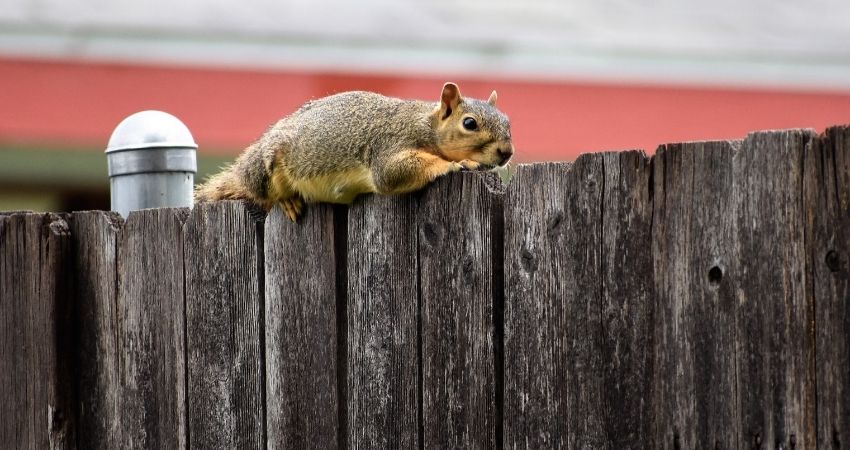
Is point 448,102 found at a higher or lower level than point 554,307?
higher

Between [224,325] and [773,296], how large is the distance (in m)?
1.40

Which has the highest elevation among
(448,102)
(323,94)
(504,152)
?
(323,94)

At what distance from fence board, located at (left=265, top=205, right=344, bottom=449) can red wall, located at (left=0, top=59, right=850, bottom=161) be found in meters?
4.29

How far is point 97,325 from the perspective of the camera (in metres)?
3.15

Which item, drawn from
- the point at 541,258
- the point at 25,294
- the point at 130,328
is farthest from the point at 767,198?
the point at 25,294

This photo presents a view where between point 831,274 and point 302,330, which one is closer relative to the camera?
point 831,274

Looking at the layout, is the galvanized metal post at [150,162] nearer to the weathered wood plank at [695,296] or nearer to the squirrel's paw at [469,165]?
the squirrel's paw at [469,165]

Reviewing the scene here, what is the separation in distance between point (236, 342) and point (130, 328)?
361 millimetres

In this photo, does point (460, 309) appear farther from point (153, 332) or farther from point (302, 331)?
point (153, 332)

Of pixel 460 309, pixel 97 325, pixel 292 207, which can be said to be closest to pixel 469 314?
pixel 460 309

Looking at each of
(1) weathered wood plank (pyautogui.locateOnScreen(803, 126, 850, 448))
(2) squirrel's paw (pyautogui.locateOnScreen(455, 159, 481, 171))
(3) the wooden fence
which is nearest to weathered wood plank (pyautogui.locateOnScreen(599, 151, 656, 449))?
(3) the wooden fence

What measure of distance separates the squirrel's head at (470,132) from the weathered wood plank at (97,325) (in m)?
0.88

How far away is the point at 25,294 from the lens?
10.6 feet

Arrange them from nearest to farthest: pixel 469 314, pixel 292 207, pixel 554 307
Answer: pixel 554 307, pixel 469 314, pixel 292 207
